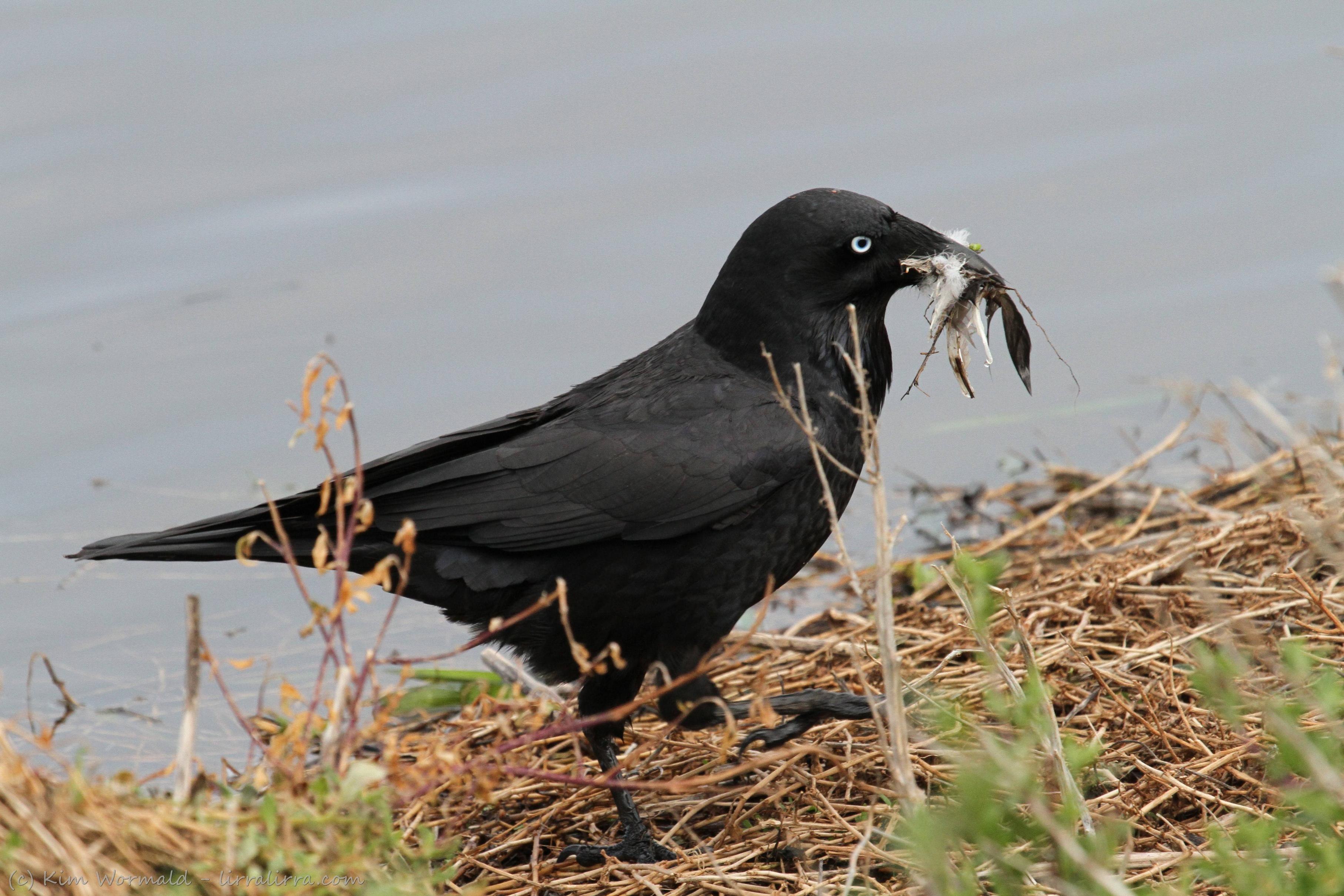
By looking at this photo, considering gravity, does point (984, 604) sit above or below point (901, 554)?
above

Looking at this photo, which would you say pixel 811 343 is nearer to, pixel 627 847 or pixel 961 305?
pixel 961 305

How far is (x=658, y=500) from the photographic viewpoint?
3.72 meters

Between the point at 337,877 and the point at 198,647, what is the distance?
446mm

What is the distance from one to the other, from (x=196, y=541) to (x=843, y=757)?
5.94 ft

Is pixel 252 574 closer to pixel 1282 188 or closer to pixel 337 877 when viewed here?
pixel 337 877

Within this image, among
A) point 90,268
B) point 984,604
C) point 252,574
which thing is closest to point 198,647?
point 984,604

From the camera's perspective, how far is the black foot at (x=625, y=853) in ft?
11.8

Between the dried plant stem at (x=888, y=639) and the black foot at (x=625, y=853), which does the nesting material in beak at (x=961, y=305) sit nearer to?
the dried plant stem at (x=888, y=639)

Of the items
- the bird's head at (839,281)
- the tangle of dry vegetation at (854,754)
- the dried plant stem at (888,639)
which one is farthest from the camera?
the bird's head at (839,281)

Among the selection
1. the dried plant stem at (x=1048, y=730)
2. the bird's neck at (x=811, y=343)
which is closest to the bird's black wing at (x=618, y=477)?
the bird's neck at (x=811, y=343)

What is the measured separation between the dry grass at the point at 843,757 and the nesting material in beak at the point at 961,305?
83cm

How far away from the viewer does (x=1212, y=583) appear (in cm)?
435

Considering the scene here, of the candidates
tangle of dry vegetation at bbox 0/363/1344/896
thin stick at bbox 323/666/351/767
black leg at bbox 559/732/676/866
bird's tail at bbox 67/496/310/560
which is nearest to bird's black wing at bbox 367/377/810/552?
bird's tail at bbox 67/496/310/560

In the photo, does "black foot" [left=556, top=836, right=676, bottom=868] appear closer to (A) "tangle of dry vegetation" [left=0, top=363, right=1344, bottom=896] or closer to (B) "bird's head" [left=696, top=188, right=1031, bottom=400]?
(A) "tangle of dry vegetation" [left=0, top=363, right=1344, bottom=896]
